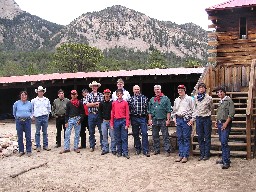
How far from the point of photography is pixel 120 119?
8.19 meters

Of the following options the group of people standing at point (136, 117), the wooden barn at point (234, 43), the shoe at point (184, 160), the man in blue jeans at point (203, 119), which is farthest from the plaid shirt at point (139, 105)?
the wooden barn at point (234, 43)

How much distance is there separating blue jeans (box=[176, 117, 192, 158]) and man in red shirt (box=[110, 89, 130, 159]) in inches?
48.7

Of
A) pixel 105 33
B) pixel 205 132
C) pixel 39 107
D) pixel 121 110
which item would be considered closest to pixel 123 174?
pixel 121 110

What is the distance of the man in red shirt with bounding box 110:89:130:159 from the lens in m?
8.13

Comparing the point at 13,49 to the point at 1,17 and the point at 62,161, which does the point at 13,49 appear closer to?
the point at 1,17

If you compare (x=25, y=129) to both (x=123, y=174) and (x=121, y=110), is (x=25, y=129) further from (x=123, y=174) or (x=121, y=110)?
(x=123, y=174)

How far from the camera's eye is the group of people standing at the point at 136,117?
24.7 feet

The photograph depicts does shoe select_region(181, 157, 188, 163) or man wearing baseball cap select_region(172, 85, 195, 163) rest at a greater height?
man wearing baseball cap select_region(172, 85, 195, 163)

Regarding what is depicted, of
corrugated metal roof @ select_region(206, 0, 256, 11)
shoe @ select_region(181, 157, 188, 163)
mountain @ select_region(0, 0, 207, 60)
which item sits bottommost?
shoe @ select_region(181, 157, 188, 163)

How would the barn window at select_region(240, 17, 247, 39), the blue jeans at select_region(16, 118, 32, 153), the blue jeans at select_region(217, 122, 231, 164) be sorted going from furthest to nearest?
the barn window at select_region(240, 17, 247, 39) < the blue jeans at select_region(16, 118, 32, 153) < the blue jeans at select_region(217, 122, 231, 164)

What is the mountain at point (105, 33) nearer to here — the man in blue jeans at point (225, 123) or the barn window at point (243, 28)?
the barn window at point (243, 28)

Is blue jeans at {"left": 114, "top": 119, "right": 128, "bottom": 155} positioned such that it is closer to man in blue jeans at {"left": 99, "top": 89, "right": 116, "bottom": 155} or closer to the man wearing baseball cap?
man in blue jeans at {"left": 99, "top": 89, "right": 116, "bottom": 155}

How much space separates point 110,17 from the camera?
401ft

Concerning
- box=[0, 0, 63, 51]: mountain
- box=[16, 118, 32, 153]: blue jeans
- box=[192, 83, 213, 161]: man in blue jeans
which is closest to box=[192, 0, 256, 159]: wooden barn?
box=[192, 83, 213, 161]: man in blue jeans
